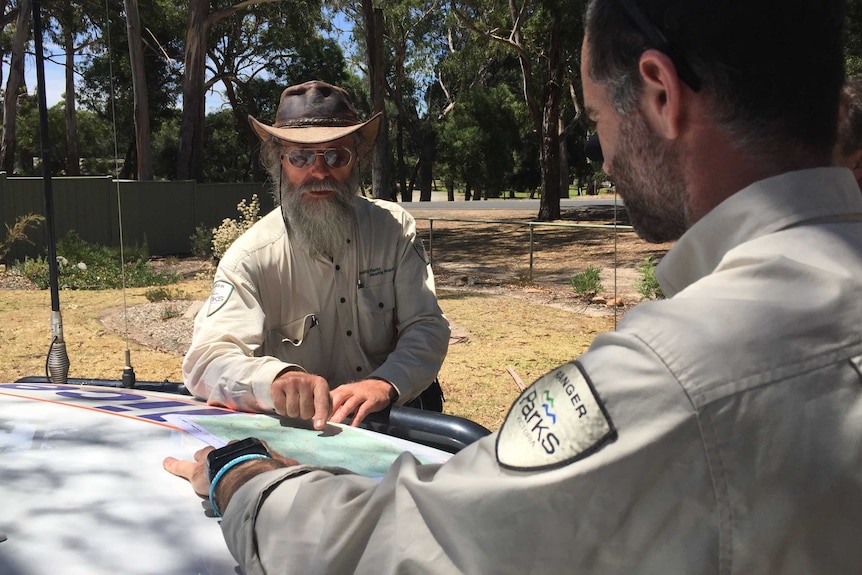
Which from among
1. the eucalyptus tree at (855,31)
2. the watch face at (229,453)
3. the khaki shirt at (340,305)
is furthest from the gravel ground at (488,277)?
the eucalyptus tree at (855,31)

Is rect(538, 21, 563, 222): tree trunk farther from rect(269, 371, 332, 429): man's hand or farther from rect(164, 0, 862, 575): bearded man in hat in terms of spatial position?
rect(164, 0, 862, 575): bearded man in hat

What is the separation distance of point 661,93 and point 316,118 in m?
2.25

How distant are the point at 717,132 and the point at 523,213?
87.3 feet

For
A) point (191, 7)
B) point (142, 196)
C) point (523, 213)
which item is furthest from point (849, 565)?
point (523, 213)

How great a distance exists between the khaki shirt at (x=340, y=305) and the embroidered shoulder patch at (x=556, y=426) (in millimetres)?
1776

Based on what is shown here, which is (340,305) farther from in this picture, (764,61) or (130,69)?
(130,69)

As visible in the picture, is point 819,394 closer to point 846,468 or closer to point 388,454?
point 846,468

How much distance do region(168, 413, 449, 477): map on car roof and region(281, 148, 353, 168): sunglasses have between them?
115cm

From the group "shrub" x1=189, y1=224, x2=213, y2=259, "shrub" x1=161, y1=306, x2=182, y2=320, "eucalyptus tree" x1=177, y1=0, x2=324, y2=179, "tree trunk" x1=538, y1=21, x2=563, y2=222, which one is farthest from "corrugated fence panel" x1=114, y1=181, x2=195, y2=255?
"tree trunk" x1=538, y1=21, x2=563, y2=222

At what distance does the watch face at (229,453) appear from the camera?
1.56 m

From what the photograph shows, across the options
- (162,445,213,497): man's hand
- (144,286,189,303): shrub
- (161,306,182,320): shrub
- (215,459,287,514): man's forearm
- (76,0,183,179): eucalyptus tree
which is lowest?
(161,306,182,320): shrub

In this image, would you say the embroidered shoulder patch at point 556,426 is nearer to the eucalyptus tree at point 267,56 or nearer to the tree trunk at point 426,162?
the eucalyptus tree at point 267,56

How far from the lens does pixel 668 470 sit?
36.4 inches

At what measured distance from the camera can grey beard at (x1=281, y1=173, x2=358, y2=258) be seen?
3.10 m
